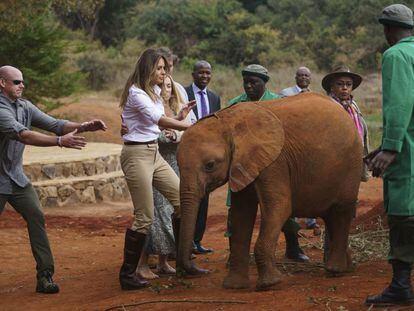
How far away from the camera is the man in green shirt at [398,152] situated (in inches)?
235

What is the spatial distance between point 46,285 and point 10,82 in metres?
1.90

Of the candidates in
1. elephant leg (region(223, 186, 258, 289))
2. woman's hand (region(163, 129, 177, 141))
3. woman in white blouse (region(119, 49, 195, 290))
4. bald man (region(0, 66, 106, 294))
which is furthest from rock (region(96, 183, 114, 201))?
elephant leg (region(223, 186, 258, 289))

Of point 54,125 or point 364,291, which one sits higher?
→ point 54,125

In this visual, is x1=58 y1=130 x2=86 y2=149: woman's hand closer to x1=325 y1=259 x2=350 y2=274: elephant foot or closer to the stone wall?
x1=325 y1=259 x2=350 y2=274: elephant foot

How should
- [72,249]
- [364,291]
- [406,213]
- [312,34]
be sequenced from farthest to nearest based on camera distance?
[312,34]
[72,249]
[364,291]
[406,213]

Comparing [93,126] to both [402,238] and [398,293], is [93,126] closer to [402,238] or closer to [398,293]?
[402,238]

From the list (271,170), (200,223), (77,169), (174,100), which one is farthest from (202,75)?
(77,169)

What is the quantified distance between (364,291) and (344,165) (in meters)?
1.24

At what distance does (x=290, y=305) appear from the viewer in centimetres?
629

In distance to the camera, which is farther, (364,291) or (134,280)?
(134,280)

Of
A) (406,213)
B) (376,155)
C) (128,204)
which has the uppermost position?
(376,155)

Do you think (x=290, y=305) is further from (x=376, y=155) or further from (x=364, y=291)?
(x=376, y=155)

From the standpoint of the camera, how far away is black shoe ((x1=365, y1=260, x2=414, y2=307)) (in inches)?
239

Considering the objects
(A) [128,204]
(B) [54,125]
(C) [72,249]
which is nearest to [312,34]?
(A) [128,204]
